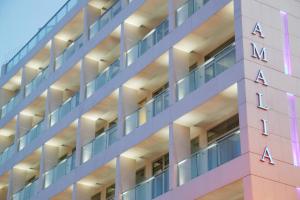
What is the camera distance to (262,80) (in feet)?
100

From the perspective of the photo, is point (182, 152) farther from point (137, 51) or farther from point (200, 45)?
point (137, 51)

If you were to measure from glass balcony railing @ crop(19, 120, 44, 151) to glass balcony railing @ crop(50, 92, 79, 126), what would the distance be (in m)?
1.52

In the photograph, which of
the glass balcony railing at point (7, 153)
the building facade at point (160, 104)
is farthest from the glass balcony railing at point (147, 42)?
the glass balcony railing at point (7, 153)

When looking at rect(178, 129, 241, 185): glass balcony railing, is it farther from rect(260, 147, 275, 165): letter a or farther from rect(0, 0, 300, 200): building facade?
rect(260, 147, 275, 165): letter a

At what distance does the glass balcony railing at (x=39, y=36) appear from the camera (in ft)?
165

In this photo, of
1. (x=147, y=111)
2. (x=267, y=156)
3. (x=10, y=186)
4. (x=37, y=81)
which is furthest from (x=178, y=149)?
(x=37, y=81)

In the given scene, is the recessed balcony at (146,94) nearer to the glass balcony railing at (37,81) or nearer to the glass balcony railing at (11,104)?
the glass balcony railing at (37,81)

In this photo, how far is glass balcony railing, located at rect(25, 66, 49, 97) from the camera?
51.1 meters

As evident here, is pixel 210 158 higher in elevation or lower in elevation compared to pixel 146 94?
lower

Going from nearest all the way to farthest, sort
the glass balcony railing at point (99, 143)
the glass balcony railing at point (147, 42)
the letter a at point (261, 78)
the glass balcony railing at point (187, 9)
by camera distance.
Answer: the letter a at point (261, 78)
the glass balcony railing at point (187, 9)
the glass balcony railing at point (147, 42)
the glass balcony railing at point (99, 143)

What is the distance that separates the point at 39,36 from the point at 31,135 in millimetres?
8017

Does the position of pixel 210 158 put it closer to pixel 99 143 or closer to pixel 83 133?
pixel 99 143

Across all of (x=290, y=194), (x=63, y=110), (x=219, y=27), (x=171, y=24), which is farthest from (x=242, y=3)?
(x=63, y=110)

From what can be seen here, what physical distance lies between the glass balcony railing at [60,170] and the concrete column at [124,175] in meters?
5.67
